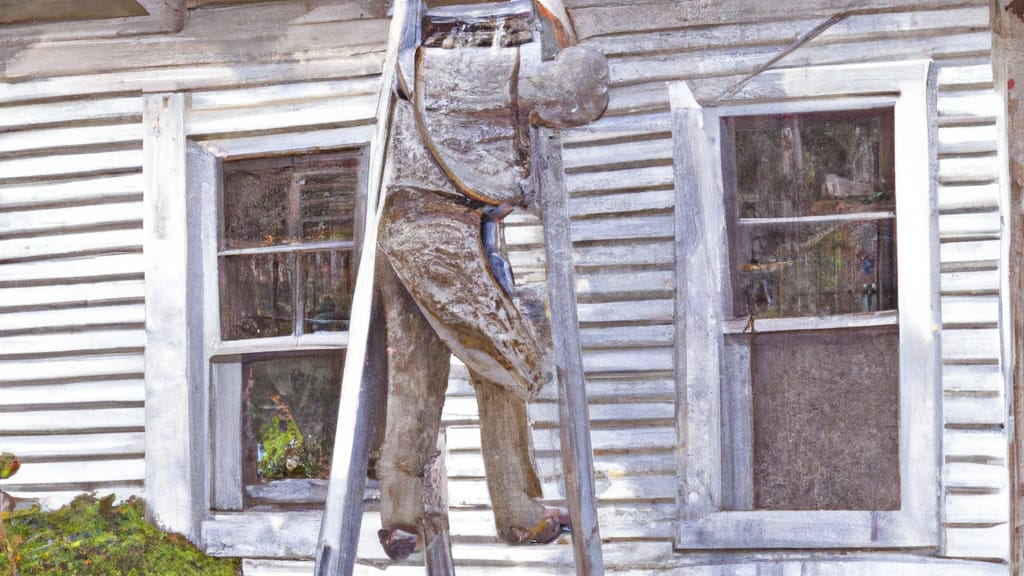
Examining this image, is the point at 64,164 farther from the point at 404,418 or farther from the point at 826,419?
the point at 826,419

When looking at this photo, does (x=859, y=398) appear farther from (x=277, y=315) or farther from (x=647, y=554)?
(x=277, y=315)

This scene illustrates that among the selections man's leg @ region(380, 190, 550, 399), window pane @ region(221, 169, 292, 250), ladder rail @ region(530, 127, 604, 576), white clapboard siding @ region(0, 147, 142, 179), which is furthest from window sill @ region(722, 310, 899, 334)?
white clapboard siding @ region(0, 147, 142, 179)

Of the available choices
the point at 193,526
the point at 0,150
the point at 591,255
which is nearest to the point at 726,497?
the point at 591,255

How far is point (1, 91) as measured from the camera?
4398 millimetres

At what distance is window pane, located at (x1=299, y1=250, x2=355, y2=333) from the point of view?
4.16m

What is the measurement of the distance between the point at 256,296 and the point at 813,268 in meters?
2.17

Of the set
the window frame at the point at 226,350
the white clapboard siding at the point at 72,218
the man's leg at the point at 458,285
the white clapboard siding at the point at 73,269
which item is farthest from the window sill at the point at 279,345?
the man's leg at the point at 458,285

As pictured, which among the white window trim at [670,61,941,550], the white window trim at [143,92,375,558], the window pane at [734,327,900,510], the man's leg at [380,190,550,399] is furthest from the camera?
the white window trim at [143,92,375,558]

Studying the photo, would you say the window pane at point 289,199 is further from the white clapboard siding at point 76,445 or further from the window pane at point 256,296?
the white clapboard siding at point 76,445

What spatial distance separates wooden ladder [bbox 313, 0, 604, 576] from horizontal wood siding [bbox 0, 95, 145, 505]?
6.31ft

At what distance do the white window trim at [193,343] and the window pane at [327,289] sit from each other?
62 mm

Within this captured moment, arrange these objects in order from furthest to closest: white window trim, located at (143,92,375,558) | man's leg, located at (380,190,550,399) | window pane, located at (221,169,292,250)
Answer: window pane, located at (221,169,292,250)
white window trim, located at (143,92,375,558)
man's leg, located at (380,190,550,399)

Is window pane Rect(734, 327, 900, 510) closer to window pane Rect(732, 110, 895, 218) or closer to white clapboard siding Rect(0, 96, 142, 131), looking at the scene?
window pane Rect(732, 110, 895, 218)

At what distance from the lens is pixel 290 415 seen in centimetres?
420
